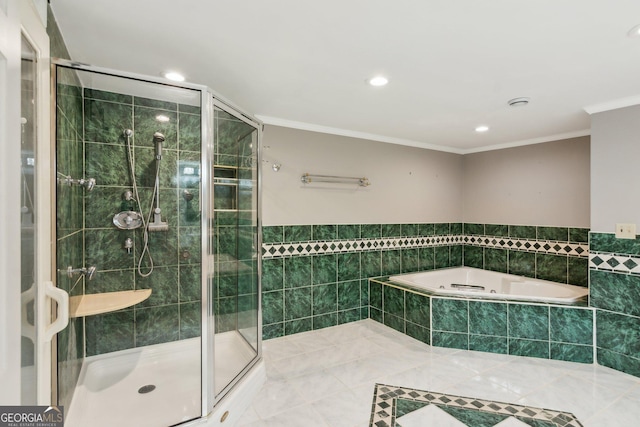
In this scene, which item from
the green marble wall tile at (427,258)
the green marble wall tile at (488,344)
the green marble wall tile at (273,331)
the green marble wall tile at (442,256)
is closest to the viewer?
the green marble wall tile at (488,344)

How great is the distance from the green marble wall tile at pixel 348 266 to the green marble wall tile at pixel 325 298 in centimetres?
15

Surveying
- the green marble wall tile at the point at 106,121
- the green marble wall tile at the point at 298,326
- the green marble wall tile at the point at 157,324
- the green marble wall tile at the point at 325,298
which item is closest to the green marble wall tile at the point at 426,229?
the green marble wall tile at the point at 325,298

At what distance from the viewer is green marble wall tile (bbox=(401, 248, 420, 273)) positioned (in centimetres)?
408

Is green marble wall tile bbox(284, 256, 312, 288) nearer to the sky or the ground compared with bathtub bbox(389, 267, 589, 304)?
nearer to the sky

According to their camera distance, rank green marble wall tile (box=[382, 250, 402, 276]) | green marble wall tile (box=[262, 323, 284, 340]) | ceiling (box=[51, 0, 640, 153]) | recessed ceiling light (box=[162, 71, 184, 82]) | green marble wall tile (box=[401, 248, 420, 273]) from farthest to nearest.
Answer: green marble wall tile (box=[401, 248, 420, 273]), green marble wall tile (box=[382, 250, 402, 276]), green marble wall tile (box=[262, 323, 284, 340]), recessed ceiling light (box=[162, 71, 184, 82]), ceiling (box=[51, 0, 640, 153])

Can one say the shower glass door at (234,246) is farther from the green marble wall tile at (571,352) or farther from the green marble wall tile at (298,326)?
→ the green marble wall tile at (571,352)

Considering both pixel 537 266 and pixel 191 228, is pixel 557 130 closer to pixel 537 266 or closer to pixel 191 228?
pixel 537 266

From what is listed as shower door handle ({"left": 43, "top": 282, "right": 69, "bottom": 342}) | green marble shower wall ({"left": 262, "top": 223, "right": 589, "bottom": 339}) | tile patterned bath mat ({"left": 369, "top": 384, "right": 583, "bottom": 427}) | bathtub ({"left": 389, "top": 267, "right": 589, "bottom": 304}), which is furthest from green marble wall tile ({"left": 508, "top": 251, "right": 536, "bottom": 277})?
shower door handle ({"left": 43, "top": 282, "right": 69, "bottom": 342})

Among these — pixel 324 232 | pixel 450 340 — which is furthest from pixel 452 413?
pixel 324 232

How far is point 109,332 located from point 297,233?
182cm

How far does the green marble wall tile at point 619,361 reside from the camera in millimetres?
2455

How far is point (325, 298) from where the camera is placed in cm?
351

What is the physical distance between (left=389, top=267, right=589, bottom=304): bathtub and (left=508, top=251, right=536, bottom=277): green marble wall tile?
0.41 feet

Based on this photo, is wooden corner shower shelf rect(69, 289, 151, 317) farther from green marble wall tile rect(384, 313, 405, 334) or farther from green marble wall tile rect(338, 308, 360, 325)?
green marble wall tile rect(384, 313, 405, 334)
